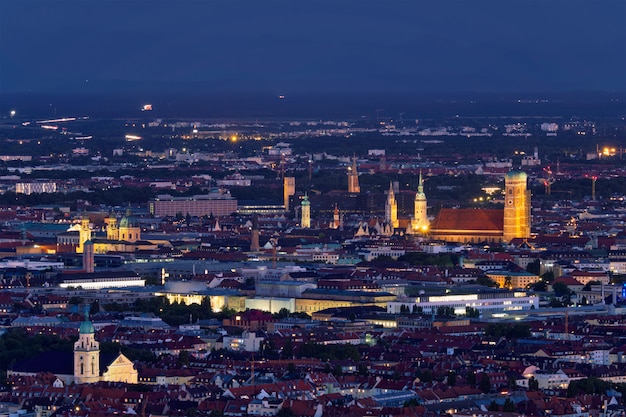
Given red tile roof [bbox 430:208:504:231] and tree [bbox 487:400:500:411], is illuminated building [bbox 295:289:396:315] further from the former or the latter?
red tile roof [bbox 430:208:504:231]

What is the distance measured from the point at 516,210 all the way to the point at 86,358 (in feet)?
115

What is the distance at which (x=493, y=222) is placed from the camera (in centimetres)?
7588

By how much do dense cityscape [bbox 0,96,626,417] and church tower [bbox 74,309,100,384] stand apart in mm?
27

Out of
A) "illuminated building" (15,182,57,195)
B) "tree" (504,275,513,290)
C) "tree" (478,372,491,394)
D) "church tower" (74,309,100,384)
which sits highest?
"church tower" (74,309,100,384)

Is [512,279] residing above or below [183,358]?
below

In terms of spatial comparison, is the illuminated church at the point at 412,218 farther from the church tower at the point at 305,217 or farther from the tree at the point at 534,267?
the tree at the point at 534,267

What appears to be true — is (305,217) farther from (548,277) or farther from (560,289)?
(560,289)

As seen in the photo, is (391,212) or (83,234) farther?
(391,212)

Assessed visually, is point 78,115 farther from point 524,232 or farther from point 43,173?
point 524,232

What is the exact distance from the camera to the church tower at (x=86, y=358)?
4059 cm

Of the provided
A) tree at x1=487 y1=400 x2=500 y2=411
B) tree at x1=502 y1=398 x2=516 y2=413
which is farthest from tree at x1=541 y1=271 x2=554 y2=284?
tree at x1=502 y1=398 x2=516 y2=413

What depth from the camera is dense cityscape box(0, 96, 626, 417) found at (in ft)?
129

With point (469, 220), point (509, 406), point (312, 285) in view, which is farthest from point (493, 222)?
point (509, 406)

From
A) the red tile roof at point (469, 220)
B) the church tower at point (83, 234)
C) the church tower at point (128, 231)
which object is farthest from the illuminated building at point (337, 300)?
the red tile roof at point (469, 220)
